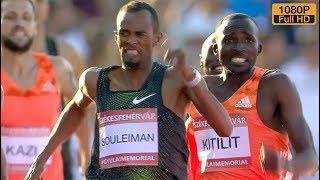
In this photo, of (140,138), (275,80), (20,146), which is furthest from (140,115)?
(20,146)

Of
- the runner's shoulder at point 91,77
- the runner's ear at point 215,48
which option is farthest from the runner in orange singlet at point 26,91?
the runner's shoulder at point 91,77

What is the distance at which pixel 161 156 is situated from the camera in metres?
8.16

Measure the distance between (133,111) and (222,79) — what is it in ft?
3.88

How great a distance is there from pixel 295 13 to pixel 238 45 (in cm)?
166

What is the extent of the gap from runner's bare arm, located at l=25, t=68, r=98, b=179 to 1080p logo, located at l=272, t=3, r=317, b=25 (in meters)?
2.29

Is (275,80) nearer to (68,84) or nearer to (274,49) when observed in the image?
(68,84)

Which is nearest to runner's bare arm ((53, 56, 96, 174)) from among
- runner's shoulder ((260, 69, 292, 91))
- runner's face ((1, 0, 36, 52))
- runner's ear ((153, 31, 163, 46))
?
runner's face ((1, 0, 36, 52))

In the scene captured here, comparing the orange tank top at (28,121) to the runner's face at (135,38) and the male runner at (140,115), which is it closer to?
the male runner at (140,115)

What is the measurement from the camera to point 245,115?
352 inches

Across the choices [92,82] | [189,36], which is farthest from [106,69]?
[189,36]

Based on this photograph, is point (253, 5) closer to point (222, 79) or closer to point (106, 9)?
point (106, 9)

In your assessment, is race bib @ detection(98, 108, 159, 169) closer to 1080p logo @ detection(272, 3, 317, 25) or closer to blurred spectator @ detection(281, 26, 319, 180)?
1080p logo @ detection(272, 3, 317, 25)

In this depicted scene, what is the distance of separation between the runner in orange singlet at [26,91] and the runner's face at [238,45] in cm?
213

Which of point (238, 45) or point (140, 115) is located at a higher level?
point (238, 45)
